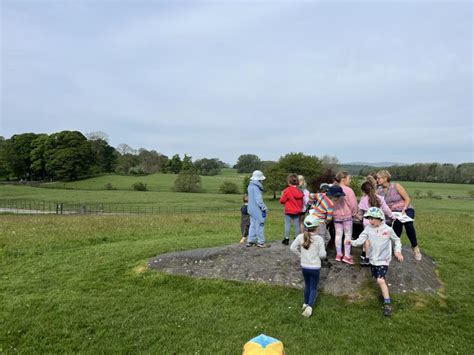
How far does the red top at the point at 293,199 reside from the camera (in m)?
9.69

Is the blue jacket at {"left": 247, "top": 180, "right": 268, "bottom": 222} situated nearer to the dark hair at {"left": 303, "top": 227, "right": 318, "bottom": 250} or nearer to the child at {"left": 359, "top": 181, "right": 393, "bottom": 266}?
the child at {"left": 359, "top": 181, "right": 393, "bottom": 266}

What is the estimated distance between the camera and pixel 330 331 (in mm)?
6145

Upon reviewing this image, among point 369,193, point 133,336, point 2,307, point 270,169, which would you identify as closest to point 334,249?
point 369,193

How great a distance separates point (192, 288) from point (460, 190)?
326 ft

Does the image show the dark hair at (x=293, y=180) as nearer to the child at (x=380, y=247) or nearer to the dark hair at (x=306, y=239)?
the child at (x=380, y=247)

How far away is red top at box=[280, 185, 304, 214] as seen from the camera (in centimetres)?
969

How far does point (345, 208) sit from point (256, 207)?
2.91 meters

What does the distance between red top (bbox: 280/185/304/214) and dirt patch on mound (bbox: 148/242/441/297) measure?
4.53 feet

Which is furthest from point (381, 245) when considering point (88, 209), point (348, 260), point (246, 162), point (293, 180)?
point (246, 162)

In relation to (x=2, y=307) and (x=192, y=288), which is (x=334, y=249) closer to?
(x=192, y=288)

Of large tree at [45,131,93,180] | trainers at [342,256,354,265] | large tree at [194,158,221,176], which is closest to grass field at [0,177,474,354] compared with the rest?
trainers at [342,256,354,265]

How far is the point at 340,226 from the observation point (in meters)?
8.45

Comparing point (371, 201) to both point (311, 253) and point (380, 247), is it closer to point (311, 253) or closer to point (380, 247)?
point (380, 247)

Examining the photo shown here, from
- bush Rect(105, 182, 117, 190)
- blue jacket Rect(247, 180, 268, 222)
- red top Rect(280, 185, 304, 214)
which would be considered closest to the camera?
red top Rect(280, 185, 304, 214)
